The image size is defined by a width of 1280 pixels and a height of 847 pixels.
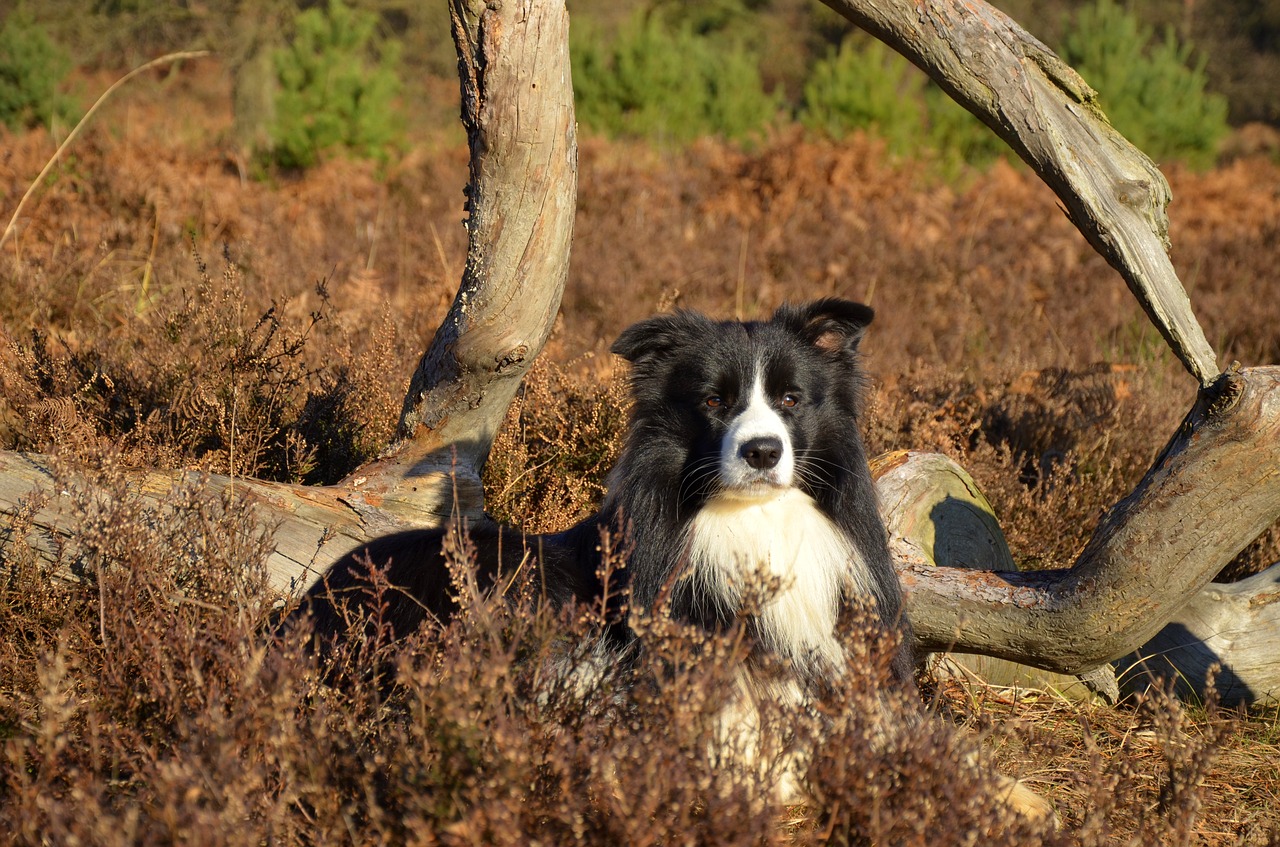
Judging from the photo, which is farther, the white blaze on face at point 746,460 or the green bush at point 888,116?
the green bush at point 888,116

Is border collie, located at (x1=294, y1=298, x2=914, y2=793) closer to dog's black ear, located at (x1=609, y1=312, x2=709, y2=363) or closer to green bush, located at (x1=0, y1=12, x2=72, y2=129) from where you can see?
dog's black ear, located at (x1=609, y1=312, x2=709, y2=363)

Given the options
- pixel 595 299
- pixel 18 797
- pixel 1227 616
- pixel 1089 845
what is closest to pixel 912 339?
pixel 595 299

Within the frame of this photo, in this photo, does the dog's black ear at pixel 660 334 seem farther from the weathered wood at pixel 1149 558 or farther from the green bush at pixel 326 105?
the green bush at pixel 326 105

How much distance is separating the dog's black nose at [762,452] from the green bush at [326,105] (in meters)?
9.49

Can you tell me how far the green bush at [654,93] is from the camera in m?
13.9

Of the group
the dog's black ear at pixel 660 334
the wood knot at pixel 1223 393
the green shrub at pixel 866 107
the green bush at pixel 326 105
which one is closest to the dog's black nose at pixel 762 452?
the dog's black ear at pixel 660 334

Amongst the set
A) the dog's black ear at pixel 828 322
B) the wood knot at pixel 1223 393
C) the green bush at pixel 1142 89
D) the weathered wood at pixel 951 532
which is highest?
the green bush at pixel 1142 89

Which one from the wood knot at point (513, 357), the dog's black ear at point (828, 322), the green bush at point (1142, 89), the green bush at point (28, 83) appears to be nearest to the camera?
the dog's black ear at point (828, 322)

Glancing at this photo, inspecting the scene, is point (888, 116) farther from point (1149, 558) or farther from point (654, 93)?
point (1149, 558)

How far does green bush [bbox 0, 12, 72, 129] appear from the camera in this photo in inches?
476

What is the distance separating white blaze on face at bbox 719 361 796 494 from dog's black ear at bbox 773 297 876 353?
1.32 ft

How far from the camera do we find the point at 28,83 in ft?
39.9

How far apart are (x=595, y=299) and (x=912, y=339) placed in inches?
98.6

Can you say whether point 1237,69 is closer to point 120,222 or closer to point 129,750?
point 120,222
